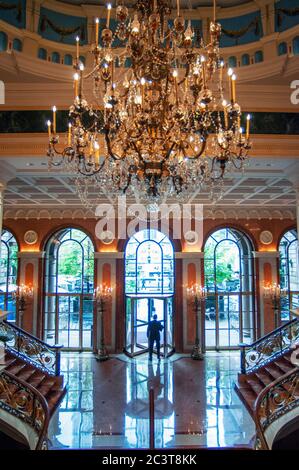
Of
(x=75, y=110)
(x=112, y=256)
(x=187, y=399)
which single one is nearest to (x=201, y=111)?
(x=75, y=110)

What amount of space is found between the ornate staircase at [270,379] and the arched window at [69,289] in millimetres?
6368

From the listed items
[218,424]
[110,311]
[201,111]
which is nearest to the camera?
[201,111]

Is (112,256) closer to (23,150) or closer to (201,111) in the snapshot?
(23,150)

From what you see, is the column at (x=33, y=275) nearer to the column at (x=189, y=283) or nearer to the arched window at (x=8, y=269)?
the arched window at (x=8, y=269)

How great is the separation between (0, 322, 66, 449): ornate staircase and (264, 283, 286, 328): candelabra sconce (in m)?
7.77

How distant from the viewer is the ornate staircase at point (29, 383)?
4961 mm

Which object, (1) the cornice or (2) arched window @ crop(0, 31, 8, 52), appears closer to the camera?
(2) arched window @ crop(0, 31, 8, 52)

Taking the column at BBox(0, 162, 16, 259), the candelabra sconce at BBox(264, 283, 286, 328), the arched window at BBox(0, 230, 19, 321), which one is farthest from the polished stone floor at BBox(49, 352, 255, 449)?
the column at BBox(0, 162, 16, 259)

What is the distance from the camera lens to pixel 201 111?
284cm

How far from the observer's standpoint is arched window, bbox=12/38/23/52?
16.1 feet

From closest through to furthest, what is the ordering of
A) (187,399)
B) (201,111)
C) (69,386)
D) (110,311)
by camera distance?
(201,111) < (187,399) < (69,386) < (110,311)

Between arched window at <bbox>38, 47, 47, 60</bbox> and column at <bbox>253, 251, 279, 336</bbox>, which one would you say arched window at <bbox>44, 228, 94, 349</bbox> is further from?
arched window at <bbox>38, 47, 47, 60</bbox>

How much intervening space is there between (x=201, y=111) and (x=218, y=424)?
6.05 meters

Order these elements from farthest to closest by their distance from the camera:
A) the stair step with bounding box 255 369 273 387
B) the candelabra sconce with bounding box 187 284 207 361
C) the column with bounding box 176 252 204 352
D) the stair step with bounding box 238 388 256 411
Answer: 1. the column with bounding box 176 252 204 352
2. the candelabra sconce with bounding box 187 284 207 361
3. the stair step with bounding box 255 369 273 387
4. the stair step with bounding box 238 388 256 411
